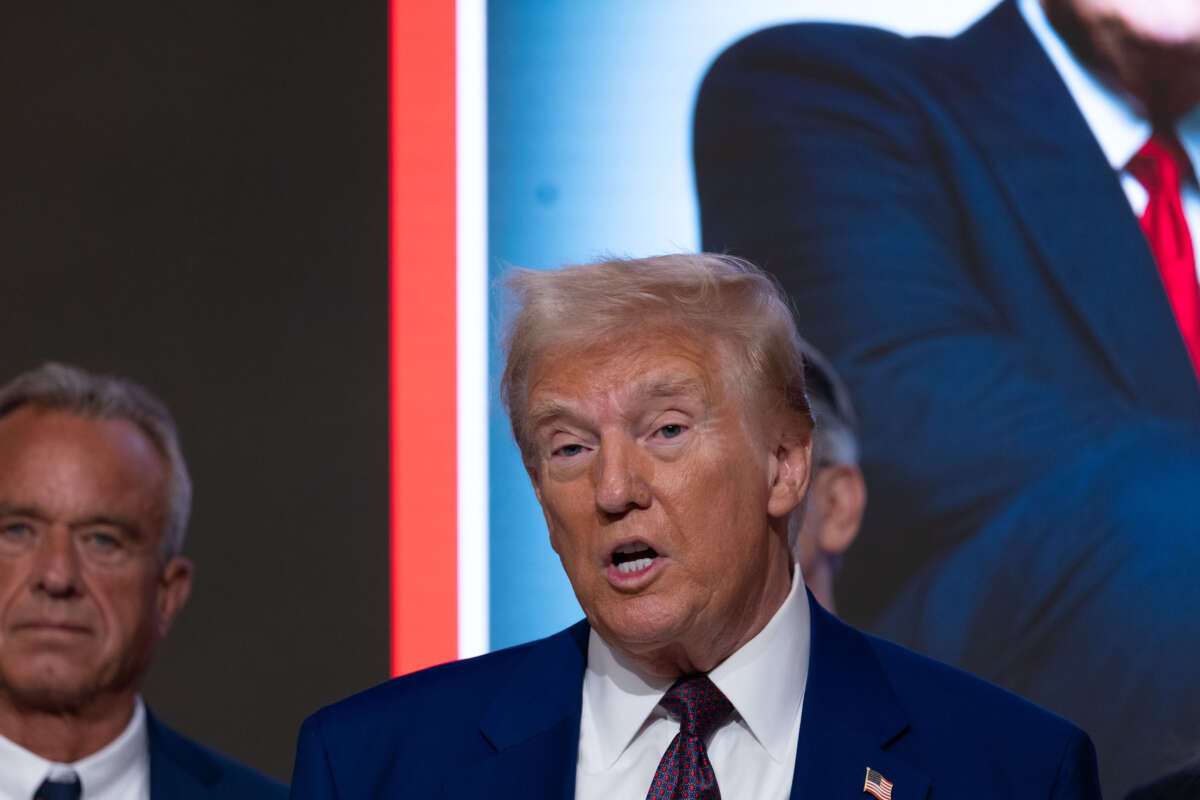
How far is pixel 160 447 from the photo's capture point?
278 centimetres

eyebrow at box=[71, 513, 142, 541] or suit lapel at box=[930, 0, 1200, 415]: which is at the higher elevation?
suit lapel at box=[930, 0, 1200, 415]

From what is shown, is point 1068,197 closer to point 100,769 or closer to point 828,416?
point 828,416

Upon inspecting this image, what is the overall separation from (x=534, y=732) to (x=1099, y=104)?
6.72 ft

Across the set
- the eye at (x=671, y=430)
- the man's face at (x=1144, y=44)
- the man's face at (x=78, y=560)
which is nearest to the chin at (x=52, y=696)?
the man's face at (x=78, y=560)

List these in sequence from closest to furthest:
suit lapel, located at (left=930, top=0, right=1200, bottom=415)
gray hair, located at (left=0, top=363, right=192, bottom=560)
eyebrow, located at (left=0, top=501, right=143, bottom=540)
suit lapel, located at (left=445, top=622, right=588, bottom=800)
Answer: suit lapel, located at (left=445, top=622, right=588, bottom=800)
eyebrow, located at (left=0, top=501, right=143, bottom=540)
gray hair, located at (left=0, top=363, right=192, bottom=560)
suit lapel, located at (left=930, top=0, right=1200, bottom=415)

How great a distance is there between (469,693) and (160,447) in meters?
1.14

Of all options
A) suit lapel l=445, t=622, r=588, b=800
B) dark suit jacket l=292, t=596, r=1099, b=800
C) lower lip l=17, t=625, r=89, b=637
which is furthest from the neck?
suit lapel l=445, t=622, r=588, b=800

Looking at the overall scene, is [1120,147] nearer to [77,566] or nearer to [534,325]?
[534,325]

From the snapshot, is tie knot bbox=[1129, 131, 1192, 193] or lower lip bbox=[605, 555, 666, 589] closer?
lower lip bbox=[605, 555, 666, 589]

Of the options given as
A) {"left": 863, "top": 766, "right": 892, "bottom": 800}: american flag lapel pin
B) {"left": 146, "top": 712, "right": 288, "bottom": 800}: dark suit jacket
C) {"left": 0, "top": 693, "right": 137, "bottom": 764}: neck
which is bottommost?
{"left": 146, "top": 712, "right": 288, "bottom": 800}: dark suit jacket

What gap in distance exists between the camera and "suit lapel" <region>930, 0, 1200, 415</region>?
3.05 m

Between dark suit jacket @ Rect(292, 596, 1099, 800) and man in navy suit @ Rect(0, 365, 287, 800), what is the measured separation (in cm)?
83

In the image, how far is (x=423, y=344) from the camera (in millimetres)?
3260

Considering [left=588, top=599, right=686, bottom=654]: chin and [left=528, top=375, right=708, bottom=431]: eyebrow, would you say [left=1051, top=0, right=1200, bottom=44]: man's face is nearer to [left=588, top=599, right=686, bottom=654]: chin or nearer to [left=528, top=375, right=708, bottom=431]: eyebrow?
[left=528, top=375, right=708, bottom=431]: eyebrow
